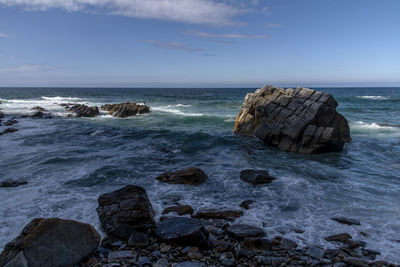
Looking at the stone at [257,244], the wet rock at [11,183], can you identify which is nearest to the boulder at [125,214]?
the stone at [257,244]

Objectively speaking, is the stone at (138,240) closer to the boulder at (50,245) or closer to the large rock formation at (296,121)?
the boulder at (50,245)

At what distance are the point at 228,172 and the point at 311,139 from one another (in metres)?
7.18

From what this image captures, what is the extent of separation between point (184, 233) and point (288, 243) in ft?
9.33

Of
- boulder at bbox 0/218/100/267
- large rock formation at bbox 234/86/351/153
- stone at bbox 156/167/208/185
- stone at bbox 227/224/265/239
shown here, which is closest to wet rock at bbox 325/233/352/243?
stone at bbox 227/224/265/239

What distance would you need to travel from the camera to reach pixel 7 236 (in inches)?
296

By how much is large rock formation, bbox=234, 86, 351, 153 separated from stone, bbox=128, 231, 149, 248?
13.5 m

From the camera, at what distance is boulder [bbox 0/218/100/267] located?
18.7ft

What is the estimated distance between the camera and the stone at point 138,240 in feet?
23.3

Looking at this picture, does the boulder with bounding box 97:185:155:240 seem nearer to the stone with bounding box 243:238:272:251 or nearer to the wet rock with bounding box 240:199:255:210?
the stone with bounding box 243:238:272:251

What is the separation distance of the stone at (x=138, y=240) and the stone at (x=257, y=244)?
2.67m

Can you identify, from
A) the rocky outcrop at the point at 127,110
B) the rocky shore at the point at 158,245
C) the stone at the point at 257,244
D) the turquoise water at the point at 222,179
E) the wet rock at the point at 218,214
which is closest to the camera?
the rocky shore at the point at 158,245

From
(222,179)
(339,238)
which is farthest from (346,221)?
(222,179)

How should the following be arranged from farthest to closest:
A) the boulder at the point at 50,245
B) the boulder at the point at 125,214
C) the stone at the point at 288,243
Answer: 1. the boulder at the point at 125,214
2. the stone at the point at 288,243
3. the boulder at the point at 50,245

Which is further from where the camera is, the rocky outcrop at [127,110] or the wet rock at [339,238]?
the rocky outcrop at [127,110]
